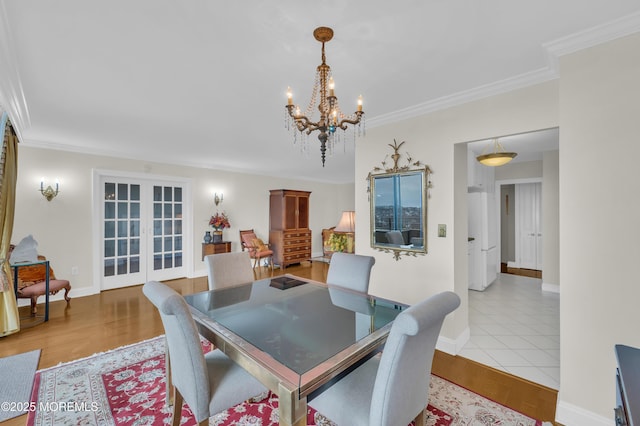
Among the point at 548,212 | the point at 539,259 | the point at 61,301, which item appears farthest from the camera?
the point at 539,259

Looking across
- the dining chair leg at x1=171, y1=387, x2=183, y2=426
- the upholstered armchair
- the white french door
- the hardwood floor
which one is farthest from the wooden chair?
the dining chair leg at x1=171, y1=387, x2=183, y2=426

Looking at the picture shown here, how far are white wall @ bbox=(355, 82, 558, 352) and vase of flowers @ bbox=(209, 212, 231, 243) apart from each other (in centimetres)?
386

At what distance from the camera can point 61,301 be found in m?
4.04

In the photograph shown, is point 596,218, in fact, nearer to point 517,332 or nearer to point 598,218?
point 598,218

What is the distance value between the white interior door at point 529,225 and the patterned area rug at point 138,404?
5.60 metres

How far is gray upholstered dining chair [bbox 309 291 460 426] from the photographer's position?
1062 millimetres

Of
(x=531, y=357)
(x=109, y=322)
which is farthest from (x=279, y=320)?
(x=109, y=322)

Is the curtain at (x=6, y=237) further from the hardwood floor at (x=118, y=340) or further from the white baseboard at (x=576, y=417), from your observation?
the white baseboard at (x=576, y=417)

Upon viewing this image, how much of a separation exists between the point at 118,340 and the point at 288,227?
4124mm

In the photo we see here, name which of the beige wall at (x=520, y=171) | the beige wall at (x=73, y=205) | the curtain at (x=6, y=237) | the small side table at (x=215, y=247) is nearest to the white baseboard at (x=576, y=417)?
the beige wall at (x=520, y=171)

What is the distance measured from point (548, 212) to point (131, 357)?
6.26 m

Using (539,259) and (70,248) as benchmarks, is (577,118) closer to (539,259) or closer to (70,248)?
(539,259)

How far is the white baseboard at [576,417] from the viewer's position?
64.8 inches

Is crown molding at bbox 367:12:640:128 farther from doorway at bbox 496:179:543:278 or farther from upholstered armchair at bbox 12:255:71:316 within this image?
upholstered armchair at bbox 12:255:71:316
